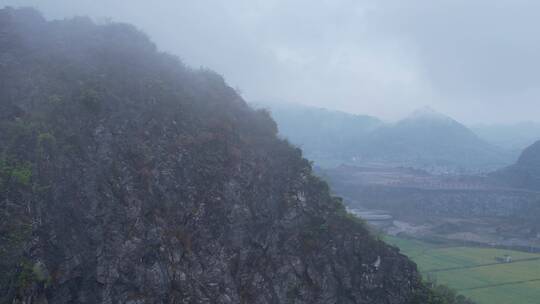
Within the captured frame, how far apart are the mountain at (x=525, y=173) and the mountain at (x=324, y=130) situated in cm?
4388

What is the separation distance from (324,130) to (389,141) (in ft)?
73.9

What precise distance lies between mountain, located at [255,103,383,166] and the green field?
7184 centimetres

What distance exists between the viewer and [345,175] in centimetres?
9650

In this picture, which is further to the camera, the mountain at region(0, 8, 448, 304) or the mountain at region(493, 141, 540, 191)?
the mountain at region(493, 141, 540, 191)

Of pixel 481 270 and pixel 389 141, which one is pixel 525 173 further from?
pixel 389 141

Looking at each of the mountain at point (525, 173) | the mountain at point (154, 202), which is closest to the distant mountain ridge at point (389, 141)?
the mountain at point (525, 173)

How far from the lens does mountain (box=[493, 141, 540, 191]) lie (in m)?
86.8

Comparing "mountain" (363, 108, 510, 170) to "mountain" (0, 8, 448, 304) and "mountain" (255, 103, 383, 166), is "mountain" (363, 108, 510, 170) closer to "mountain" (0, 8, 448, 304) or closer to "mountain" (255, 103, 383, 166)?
"mountain" (255, 103, 383, 166)

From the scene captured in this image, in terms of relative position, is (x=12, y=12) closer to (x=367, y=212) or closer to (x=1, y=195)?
(x=1, y=195)

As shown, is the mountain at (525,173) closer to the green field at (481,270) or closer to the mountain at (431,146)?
the mountain at (431,146)

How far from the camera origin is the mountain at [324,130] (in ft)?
456

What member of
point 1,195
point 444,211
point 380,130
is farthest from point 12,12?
point 380,130

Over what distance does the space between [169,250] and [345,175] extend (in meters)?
78.3

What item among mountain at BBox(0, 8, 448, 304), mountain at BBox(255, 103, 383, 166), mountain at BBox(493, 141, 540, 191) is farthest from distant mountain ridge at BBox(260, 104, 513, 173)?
mountain at BBox(0, 8, 448, 304)
